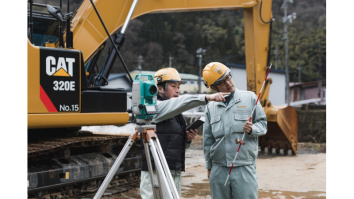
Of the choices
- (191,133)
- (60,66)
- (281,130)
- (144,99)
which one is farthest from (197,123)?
(281,130)

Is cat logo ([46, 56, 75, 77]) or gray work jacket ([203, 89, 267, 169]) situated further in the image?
cat logo ([46, 56, 75, 77])

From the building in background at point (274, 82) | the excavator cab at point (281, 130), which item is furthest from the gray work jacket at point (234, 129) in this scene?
the building in background at point (274, 82)

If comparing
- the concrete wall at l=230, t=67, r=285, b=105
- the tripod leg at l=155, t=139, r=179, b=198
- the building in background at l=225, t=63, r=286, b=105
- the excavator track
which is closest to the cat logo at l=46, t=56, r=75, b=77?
the excavator track

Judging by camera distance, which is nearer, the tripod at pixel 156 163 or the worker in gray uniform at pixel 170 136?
the tripod at pixel 156 163

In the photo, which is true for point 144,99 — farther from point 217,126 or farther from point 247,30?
point 247,30

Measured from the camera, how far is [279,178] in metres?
8.30

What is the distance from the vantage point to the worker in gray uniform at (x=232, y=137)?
3.51m

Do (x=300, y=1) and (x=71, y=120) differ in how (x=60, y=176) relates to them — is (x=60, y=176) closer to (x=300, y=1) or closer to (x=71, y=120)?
(x=71, y=120)

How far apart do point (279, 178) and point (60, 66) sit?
4.98 meters

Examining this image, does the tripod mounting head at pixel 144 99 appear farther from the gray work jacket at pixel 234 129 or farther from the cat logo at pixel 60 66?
the cat logo at pixel 60 66

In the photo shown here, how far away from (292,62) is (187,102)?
57448mm

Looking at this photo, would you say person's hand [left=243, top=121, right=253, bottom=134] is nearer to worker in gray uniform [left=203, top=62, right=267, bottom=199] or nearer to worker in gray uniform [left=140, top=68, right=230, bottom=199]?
worker in gray uniform [left=203, top=62, right=267, bottom=199]

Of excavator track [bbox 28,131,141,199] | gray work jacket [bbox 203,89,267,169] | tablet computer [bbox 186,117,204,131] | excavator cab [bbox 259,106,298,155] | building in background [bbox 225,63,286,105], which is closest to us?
gray work jacket [bbox 203,89,267,169]

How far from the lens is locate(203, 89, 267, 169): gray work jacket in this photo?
11.7ft
